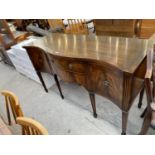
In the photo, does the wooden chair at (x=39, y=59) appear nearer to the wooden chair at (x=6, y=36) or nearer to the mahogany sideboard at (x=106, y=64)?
the mahogany sideboard at (x=106, y=64)

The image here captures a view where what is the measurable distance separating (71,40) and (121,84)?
86cm

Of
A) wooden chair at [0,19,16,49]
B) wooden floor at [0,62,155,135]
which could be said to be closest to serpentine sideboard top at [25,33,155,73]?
wooden floor at [0,62,155,135]

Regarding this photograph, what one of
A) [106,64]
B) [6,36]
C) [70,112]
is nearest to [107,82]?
[106,64]

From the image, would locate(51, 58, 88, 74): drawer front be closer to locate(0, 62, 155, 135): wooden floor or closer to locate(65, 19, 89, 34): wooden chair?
locate(0, 62, 155, 135): wooden floor

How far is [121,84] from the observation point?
1.17 m

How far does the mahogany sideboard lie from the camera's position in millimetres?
1152

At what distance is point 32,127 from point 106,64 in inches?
27.1

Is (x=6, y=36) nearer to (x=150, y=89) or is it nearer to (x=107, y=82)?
(x=107, y=82)

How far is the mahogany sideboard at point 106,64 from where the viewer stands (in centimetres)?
115

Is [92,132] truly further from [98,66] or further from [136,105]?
[98,66]

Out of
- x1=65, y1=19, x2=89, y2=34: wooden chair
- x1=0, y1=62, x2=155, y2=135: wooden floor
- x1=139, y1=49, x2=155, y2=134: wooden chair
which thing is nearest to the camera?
x1=139, y1=49, x2=155, y2=134: wooden chair

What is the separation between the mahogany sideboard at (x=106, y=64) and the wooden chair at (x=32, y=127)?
0.64 meters

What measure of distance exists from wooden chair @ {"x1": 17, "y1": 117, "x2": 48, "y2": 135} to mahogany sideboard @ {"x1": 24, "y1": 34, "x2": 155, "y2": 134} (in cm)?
64
